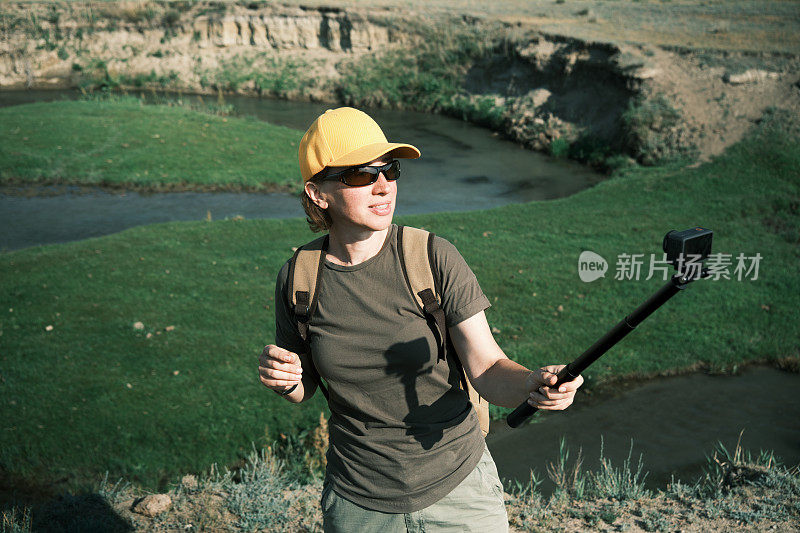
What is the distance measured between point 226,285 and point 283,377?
9.05 m

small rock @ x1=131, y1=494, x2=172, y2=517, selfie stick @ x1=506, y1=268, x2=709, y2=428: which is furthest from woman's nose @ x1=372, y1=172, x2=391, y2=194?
small rock @ x1=131, y1=494, x2=172, y2=517

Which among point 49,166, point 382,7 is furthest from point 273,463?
point 382,7

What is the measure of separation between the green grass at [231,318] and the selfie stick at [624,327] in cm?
566

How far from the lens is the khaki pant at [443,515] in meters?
2.74

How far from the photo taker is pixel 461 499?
2.80m

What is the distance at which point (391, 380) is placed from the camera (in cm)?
282

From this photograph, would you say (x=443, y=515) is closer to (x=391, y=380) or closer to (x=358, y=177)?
(x=391, y=380)

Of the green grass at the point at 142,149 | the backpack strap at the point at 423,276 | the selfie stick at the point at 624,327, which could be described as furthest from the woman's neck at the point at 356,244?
the green grass at the point at 142,149

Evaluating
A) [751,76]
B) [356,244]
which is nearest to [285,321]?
[356,244]

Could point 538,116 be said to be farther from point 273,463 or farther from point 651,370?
point 273,463

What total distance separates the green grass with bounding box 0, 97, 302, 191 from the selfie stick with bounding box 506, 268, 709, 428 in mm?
18235

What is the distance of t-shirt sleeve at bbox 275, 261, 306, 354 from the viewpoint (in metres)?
2.98

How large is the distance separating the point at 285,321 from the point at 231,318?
7.50 meters

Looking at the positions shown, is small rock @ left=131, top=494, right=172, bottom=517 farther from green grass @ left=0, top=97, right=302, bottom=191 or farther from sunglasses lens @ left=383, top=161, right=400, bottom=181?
green grass @ left=0, top=97, right=302, bottom=191
